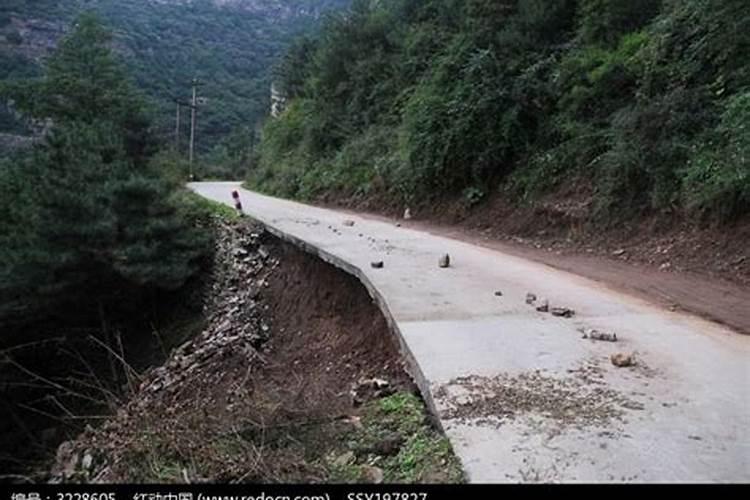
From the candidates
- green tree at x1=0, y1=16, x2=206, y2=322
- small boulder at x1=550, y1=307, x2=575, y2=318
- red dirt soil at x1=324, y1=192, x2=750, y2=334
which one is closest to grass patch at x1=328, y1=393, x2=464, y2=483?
small boulder at x1=550, y1=307, x2=575, y2=318

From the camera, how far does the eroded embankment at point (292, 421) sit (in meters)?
3.33

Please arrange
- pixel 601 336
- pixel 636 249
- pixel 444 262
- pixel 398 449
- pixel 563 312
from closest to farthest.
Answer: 1. pixel 398 449
2. pixel 601 336
3. pixel 563 312
4. pixel 444 262
5. pixel 636 249

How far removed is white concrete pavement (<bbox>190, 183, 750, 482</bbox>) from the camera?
3023mm

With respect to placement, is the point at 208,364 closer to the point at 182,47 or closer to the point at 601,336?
the point at 601,336

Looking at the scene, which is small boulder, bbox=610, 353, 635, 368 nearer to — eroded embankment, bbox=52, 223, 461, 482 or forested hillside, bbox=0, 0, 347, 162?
eroded embankment, bbox=52, 223, 461, 482

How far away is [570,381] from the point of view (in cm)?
407

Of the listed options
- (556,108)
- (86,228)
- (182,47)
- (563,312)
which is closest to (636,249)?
(563,312)

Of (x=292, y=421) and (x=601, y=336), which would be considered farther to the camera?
(x=601, y=336)

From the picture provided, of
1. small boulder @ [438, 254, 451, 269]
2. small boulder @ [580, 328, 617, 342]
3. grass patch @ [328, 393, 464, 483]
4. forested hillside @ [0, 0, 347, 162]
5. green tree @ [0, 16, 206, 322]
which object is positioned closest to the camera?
grass patch @ [328, 393, 464, 483]

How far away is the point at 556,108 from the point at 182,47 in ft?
231

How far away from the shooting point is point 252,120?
67875mm

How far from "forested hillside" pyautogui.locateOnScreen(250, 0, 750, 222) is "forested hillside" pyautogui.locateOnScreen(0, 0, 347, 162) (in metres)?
33.7

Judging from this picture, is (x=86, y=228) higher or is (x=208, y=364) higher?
(x=86, y=228)

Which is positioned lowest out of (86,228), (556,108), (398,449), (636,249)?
(86,228)
